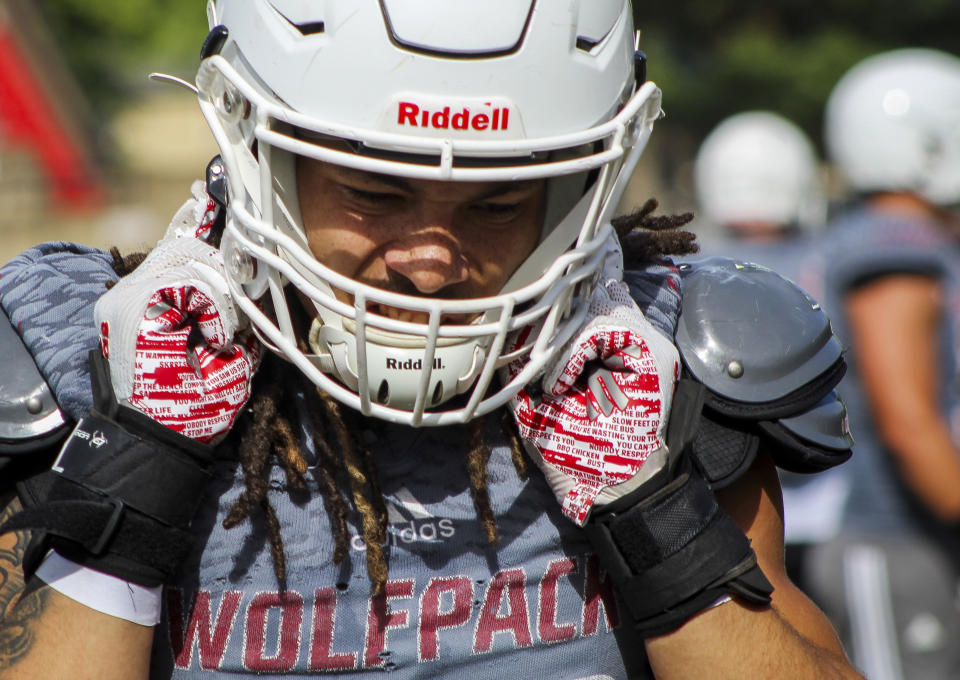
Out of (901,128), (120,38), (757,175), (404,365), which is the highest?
(404,365)

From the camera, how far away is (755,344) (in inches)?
66.9

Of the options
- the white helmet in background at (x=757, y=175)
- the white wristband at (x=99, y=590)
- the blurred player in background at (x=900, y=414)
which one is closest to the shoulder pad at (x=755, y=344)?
the white wristband at (x=99, y=590)

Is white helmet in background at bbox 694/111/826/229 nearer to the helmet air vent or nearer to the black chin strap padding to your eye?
the black chin strap padding

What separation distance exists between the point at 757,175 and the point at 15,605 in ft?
15.2

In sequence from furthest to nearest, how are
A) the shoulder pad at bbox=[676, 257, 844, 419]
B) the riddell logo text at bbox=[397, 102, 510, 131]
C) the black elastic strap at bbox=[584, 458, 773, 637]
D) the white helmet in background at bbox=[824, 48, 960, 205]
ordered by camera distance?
the white helmet in background at bbox=[824, 48, 960, 205] → the shoulder pad at bbox=[676, 257, 844, 419] → the black elastic strap at bbox=[584, 458, 773, 637] → the riddell logo text at bbox=[397, 102, 510, 131]

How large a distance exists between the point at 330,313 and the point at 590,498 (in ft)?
1.38

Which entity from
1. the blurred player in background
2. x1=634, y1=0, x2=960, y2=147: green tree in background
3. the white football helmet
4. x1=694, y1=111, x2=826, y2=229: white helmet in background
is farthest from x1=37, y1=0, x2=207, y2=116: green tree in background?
the white football helmet

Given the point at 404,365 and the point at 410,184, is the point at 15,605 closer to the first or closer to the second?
the point at 404,365

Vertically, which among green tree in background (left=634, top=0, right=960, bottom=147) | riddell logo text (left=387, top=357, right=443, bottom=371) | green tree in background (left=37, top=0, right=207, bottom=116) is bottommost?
green tree in background (left=37, top=0, right=207, bottom=116)

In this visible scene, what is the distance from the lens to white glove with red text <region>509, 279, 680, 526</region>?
153cm

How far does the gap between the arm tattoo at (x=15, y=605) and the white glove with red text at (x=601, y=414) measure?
0.67 meters

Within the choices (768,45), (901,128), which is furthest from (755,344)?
(768,45)

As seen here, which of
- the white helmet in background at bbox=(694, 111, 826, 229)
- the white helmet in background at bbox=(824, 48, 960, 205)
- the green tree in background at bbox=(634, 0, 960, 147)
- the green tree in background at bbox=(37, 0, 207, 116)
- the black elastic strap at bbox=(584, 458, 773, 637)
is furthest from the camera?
Answer: the green tree in background at bbox=(37, 0, 207, 116)

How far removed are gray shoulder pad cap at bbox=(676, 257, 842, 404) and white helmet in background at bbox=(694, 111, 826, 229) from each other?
363 centimetres
